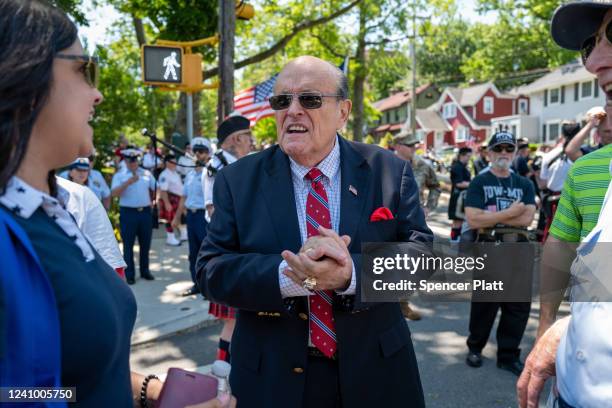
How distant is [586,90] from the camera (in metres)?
41.8

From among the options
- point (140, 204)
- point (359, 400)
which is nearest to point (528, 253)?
point (359, 400)

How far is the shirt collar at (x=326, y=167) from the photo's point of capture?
92.2 inches

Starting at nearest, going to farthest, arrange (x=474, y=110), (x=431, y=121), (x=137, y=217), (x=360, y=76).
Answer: (x=137, y=217) < (x=360, y=76) < (x=474, y=110) < (x=431, y=121)

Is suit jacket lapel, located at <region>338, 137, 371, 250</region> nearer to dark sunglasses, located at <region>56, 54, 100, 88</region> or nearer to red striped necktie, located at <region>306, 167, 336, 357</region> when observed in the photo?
red striped necktie, located at <region>306, 167, 336, 357</region>

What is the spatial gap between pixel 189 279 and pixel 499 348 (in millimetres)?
4832

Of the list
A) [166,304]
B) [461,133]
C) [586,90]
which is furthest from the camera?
[461,133]

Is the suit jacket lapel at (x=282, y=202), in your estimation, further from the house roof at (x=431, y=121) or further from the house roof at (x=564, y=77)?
the house roof at (x=431, y=121)

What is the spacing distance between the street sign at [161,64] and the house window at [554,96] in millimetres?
45575

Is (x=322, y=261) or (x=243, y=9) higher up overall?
(x=243, y=9)

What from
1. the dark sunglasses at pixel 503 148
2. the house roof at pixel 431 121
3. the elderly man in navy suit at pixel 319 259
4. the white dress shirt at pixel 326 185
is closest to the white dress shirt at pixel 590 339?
the elderly man in navy suit at pixel 319 259

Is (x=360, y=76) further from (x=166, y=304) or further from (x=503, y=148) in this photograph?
(x=503, y=148)

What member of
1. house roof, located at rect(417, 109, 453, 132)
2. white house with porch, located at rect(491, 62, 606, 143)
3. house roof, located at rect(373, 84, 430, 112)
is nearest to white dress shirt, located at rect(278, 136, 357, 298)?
white house with porch, located at rect(491, 62, 606, 143)

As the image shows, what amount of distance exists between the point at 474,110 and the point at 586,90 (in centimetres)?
1774

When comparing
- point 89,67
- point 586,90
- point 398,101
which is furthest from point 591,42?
point 398,101
